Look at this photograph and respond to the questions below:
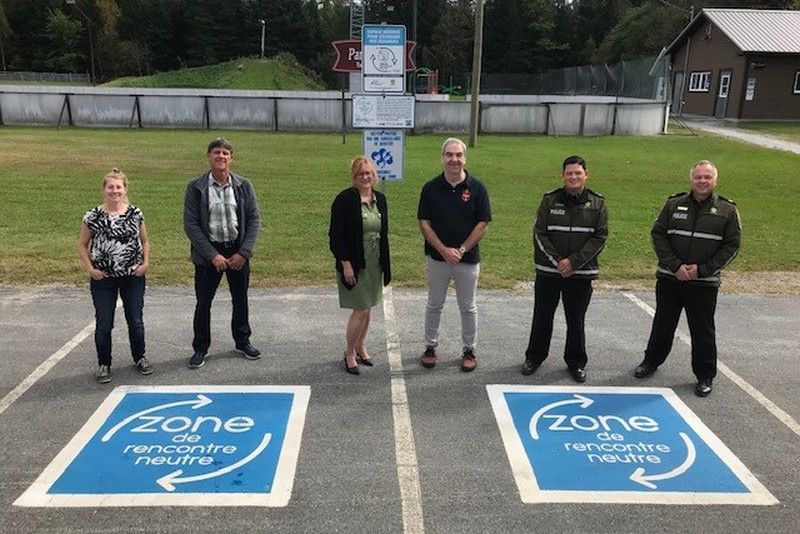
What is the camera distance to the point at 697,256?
17.5 feet

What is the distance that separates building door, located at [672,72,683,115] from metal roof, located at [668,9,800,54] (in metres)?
4.32

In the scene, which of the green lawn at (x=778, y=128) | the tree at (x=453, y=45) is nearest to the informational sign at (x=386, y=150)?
the green lawn at (x=778, y=128)

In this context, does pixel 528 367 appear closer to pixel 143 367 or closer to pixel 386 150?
pixel 143 367

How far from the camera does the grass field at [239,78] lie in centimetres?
6156

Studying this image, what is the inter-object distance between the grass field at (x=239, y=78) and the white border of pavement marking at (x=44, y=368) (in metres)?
56.7

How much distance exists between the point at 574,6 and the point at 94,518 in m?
89.6

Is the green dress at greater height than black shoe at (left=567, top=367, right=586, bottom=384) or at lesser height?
greater

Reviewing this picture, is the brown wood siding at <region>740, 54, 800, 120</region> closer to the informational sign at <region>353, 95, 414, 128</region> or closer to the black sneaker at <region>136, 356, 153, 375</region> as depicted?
the informational sign at <region>353, 95, 414, 128</region>

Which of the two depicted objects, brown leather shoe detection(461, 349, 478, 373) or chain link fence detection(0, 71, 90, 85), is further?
chain link fence detection(0, 71, 90, 85)

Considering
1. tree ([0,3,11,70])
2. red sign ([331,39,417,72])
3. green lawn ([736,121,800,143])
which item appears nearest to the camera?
red sign ([331,39,417,72])

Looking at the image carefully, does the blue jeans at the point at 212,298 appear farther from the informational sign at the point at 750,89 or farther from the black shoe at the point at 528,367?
the informational sign at the point at 750,89

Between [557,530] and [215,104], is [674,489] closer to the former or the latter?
[557,530]

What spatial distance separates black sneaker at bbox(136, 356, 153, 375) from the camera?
18.5ft

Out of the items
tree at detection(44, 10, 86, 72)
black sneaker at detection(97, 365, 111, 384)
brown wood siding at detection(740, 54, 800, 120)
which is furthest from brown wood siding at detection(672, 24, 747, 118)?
tree at detection(44, 10, 86, 72)
